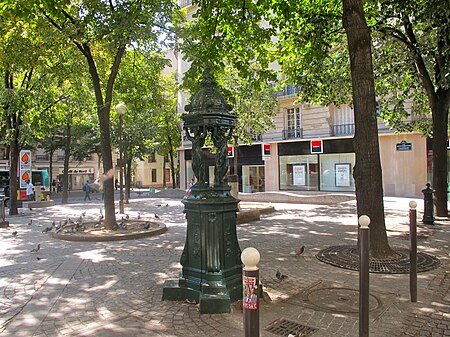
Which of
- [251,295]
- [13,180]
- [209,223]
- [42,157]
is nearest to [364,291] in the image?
[251,295]

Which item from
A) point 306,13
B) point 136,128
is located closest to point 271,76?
point 306,13

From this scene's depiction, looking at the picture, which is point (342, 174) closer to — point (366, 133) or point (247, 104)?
point (247, 104)

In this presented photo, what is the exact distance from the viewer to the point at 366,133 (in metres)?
7.25

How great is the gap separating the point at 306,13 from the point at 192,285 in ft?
28.9

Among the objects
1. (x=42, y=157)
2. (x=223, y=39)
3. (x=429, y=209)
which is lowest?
(x=429, y=209)

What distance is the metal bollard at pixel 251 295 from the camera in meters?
2.69

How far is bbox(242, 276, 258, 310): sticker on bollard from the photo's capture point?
273 centimetres

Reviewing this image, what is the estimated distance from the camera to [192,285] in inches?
207

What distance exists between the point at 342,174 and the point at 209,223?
23791mm

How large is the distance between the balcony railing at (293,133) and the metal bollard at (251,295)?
2723 cm

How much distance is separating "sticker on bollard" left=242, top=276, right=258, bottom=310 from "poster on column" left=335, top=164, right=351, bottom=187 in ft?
83.9

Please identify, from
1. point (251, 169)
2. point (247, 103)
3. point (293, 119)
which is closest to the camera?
point (247, 103)

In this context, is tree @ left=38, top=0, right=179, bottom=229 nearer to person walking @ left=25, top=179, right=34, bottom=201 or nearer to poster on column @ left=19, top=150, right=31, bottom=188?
poster on column @ left=19, top=150, right=31, bottom=188

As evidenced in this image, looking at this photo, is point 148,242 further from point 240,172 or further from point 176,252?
point 240,172
